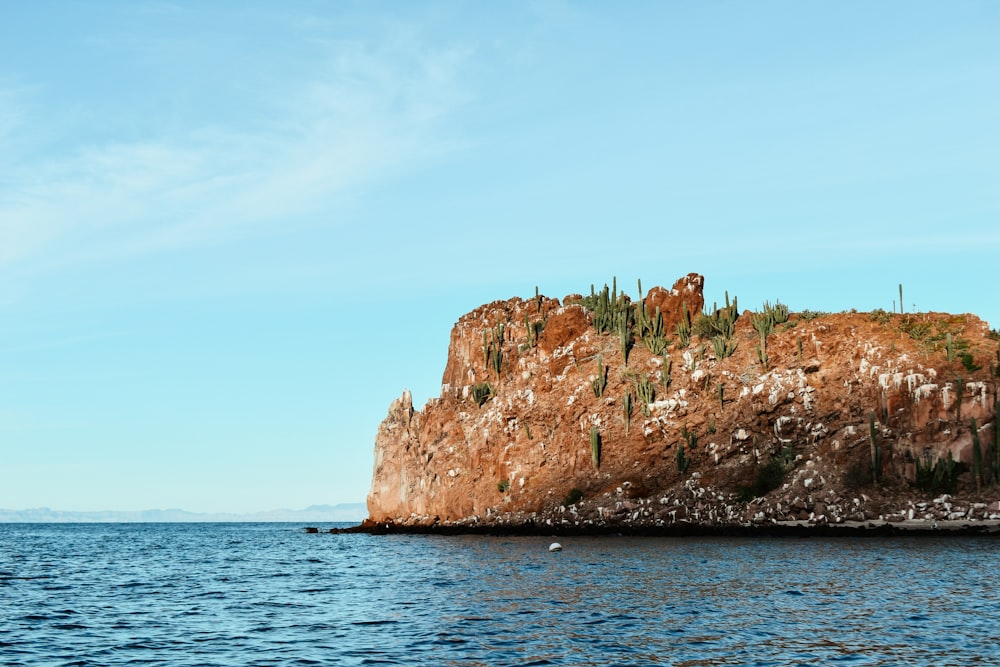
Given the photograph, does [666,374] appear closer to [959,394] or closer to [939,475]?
[959,394]

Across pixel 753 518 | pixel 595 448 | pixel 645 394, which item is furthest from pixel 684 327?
pixel 753 518

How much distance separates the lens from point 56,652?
1048 inches

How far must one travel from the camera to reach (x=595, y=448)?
9162 cm

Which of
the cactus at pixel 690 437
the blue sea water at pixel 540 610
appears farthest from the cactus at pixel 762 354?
the blue sea water at pixel 540 610

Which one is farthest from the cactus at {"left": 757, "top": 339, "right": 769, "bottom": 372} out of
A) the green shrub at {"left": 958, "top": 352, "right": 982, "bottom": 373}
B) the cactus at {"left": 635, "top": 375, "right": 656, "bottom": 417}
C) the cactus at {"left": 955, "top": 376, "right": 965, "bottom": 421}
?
the cactus at {"left": 955, "top": 376, "right": 965, "bottom": 421}

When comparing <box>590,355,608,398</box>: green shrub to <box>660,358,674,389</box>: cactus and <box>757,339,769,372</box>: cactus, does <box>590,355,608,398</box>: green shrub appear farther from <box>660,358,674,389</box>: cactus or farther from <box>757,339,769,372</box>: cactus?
<box>757,339,769,372</box>: cactus

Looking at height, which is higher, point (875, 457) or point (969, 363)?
point (969, 363)

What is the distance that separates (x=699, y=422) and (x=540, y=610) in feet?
197

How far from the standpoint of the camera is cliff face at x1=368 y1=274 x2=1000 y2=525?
79.1m

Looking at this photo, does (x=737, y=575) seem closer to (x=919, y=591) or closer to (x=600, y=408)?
(x=919, y=591)

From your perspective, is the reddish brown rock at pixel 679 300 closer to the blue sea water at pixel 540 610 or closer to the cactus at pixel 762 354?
the cactus at pixel 762 354

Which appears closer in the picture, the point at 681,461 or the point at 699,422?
the point at 681,461

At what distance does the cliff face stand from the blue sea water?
60.6 feet

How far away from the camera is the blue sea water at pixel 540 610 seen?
24.9m
